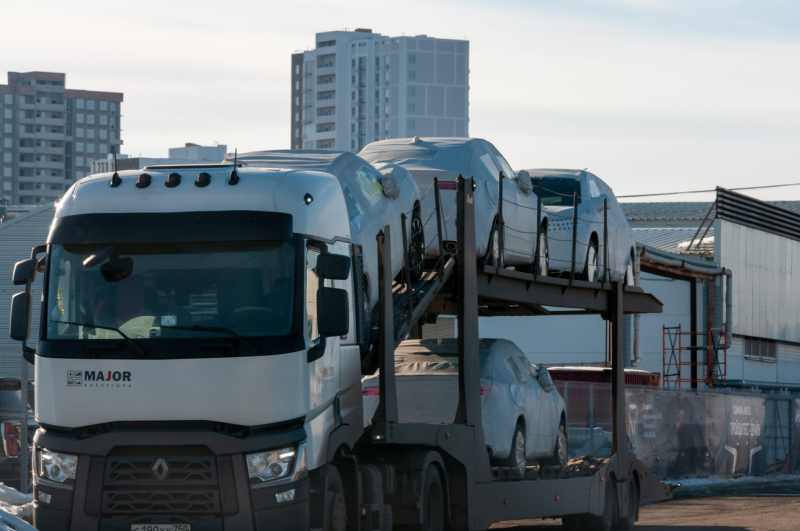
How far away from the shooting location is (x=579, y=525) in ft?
46.4

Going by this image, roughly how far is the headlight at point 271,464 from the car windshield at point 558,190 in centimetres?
888

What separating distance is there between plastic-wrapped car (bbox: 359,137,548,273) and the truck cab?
3.73 metres

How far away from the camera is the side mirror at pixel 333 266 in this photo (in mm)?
8086

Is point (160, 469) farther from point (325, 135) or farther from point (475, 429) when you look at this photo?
point (325, 135)

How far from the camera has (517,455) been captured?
12.4m

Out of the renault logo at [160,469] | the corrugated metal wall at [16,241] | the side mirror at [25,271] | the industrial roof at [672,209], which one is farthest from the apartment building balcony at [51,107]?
the renault logo at [160,469]

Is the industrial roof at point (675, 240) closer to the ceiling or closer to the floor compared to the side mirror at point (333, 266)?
closer to the ceiling

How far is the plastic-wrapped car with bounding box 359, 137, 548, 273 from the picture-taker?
12266mm

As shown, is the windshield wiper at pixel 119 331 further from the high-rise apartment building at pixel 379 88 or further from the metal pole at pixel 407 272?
the high-rise apartment building at pixel 379 88

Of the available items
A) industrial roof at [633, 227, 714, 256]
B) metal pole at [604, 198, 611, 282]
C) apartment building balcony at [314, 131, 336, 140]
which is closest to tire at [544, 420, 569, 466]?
metal pole at [604, 198, 611, 282]

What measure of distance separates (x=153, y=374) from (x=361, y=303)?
2.22 m

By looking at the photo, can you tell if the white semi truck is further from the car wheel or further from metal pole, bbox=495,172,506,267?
metal pole, bbox=495,172,506,267

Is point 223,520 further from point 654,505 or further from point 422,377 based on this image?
point 654,505

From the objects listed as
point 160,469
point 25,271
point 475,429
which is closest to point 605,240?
point 475,429
